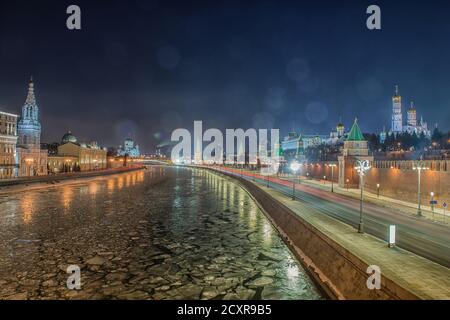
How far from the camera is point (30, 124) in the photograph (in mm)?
84375

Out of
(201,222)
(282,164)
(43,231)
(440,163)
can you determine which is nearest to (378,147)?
(282,164)

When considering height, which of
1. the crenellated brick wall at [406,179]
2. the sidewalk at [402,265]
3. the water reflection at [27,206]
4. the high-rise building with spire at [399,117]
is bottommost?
the water reflection at [27,206]

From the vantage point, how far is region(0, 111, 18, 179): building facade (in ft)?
219

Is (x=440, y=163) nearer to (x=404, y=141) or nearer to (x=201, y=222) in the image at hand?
(x=201, y=222)

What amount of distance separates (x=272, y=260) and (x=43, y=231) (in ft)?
54.9

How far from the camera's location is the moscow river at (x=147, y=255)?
47.7 feet

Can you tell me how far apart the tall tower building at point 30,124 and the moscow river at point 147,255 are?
5300cm

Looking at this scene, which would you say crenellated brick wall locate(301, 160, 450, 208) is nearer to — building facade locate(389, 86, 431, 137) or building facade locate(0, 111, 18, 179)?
building facade locate(0, 111, 18, 179)

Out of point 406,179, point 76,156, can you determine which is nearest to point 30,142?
point 76,156

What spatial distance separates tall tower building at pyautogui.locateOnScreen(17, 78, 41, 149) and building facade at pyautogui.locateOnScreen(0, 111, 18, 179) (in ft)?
27.5

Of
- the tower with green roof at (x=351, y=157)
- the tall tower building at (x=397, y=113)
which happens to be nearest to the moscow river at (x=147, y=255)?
the tower with green roof at (x=351, y=157)

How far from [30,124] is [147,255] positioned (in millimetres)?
78151

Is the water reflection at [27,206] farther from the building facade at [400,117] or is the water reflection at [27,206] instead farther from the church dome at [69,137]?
the building facade at [400,117]
